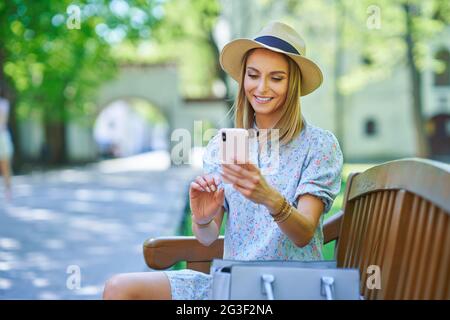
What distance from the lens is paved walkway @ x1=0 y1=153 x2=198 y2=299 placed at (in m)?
6.45

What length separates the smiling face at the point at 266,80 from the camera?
8.97 feet

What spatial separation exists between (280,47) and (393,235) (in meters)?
0.75

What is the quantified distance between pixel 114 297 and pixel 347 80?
24345 mm

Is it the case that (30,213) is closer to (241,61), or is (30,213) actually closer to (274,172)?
(241,61)

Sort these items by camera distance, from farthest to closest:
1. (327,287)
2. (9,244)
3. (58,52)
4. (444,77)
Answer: (444,77), (58,52), (9,244), (327,287)

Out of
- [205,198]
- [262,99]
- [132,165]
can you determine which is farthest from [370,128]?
[205,198]

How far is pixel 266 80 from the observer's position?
2.73 m

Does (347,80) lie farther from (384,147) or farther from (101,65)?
(384,147)

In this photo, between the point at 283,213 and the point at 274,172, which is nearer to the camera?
the point at 283,213

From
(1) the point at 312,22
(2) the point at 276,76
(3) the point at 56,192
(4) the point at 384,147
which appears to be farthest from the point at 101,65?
(2) the point at 276,76

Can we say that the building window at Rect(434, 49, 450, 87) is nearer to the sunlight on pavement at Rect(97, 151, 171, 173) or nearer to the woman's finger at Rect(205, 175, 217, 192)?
the sunlight on pavement at Rect(97, 151, 171, 173)

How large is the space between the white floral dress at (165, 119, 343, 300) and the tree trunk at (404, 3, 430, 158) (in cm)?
2123

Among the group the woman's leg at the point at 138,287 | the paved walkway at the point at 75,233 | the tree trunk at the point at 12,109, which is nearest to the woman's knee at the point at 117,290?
the woman's leg at the point at 138,287

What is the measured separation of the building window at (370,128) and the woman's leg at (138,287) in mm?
37606
